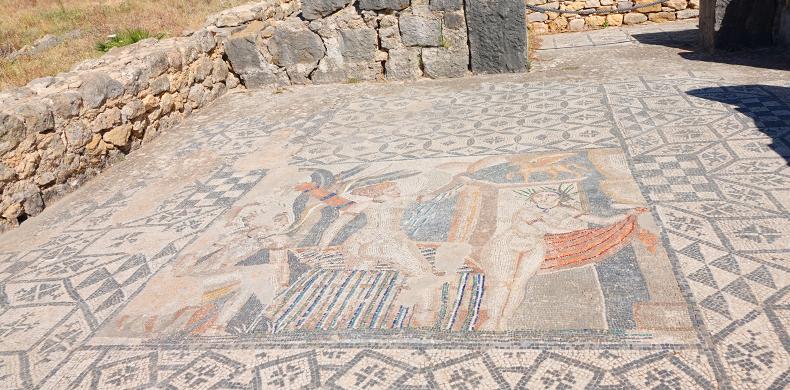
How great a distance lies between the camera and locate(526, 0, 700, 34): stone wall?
835 centimetres

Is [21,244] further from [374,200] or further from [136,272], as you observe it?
[374,200]

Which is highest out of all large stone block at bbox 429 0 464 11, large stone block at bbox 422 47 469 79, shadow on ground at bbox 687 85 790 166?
large stone block at bbox 429 0 464 11

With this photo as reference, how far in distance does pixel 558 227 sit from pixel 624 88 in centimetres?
294

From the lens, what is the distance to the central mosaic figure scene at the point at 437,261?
2.46 meters

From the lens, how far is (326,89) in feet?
22.7

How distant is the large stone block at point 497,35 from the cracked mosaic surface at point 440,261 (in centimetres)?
170

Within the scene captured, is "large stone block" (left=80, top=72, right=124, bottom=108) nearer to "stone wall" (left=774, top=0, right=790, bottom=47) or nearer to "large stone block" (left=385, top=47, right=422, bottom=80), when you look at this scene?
"large stone block" (left=385, top=47, right=422, bottom=80)

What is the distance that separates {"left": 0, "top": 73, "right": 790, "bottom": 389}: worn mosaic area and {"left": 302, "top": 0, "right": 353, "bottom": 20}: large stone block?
98.4 inches

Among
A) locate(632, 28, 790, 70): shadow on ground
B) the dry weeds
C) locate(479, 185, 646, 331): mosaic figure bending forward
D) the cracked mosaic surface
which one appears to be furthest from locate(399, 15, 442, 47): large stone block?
locate(479, 185, 646, 331): mosaic figure bending forward

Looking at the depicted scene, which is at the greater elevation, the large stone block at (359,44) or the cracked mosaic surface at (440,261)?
the large stone block at (359,44)

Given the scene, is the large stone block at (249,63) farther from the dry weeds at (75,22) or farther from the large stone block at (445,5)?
the large stone block at (445,5)

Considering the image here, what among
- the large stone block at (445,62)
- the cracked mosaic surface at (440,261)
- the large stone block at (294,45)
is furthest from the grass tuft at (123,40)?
the large stone block at (445,62)

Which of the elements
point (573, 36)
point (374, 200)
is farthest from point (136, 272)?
point (573, 36)

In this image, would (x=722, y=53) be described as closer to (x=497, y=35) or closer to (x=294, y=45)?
(x=497, y=35)
